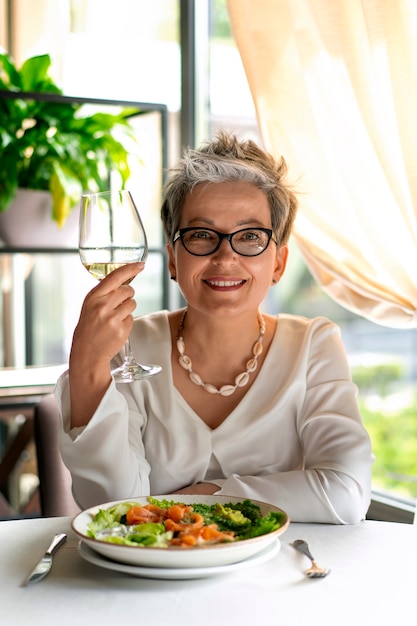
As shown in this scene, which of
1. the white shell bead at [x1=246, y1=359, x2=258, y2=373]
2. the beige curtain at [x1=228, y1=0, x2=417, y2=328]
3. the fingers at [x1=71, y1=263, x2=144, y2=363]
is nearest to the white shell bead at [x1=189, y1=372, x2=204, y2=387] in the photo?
the white shell bead at [x1=246, y1=359, x2=258, y2=373]

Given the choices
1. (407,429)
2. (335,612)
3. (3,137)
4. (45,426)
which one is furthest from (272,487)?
(407,429)

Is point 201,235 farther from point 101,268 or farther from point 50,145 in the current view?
point 50,145

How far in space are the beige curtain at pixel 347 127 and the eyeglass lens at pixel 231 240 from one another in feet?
1.47

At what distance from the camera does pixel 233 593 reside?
42.0 inches

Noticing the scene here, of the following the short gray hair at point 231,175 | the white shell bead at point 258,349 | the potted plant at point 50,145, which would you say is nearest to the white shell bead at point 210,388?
the white shell bead at point 258,349

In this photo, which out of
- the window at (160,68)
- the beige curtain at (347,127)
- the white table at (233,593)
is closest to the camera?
the white table at (233,593)

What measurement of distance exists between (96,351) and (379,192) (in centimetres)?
98

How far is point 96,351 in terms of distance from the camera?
1.56 m

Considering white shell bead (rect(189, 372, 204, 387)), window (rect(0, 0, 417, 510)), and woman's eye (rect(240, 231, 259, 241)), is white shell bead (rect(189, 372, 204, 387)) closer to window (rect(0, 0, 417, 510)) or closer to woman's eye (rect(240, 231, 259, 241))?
woman's eye (rect(240, 231, 259, 241))

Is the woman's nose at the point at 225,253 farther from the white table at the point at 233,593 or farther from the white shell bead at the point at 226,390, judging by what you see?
the white table at the point at 233,593

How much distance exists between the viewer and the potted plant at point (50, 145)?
9.80 ft

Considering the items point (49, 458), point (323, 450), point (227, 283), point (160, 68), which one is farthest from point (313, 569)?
point (160, 68)

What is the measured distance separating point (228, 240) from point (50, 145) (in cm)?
143

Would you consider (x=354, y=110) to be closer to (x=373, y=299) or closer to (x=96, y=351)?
(x=373, y=299)
